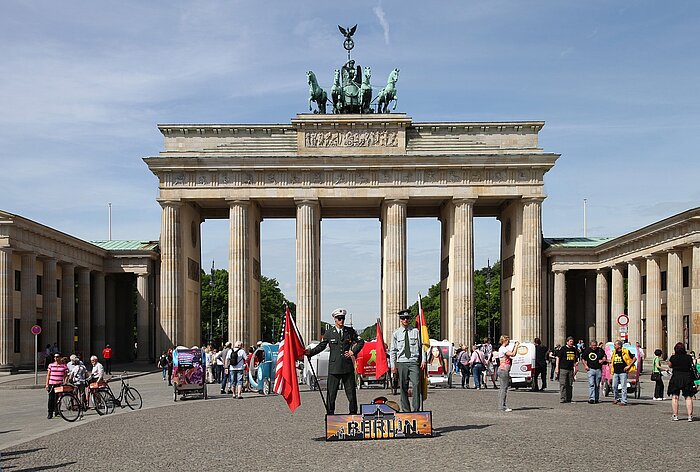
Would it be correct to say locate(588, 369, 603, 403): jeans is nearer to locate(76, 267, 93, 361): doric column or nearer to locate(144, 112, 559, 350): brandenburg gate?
locate(144, 112, 559, 350): brandenburg gate

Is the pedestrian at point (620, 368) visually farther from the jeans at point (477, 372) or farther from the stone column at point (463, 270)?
the stone column at point (463, 270)

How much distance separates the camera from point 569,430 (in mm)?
20328

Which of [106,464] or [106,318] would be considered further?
[106,318]

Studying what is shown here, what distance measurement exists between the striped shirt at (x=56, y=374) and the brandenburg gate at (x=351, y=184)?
38.8m

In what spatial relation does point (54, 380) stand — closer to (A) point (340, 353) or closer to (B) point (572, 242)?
(A) point (340, 353)

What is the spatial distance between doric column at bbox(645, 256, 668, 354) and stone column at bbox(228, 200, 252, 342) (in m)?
26.7

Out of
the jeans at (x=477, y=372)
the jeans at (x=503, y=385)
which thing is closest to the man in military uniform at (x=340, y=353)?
the jeans at (x=503, y=385)

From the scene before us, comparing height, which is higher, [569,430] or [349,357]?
[349,357]

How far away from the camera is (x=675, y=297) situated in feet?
177

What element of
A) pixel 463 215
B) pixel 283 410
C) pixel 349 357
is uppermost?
pixel 463 215

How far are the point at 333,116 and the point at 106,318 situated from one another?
78.4 ft

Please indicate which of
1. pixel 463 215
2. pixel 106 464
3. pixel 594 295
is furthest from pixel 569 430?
pixel 594 295

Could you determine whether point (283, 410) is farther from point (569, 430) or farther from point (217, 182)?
point (217, 182)

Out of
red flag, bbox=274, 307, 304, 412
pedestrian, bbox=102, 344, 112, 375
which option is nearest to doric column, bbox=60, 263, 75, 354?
pedestrian, bbox=102, 344, 112, 375
